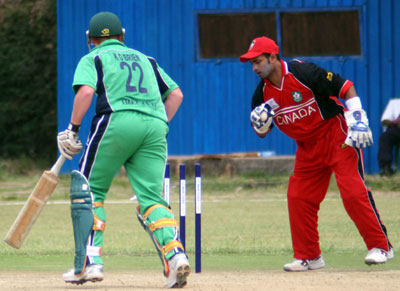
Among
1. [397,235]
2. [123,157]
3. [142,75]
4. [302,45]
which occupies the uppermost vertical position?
[302,45]

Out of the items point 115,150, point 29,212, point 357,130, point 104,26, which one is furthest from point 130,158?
point 357,130

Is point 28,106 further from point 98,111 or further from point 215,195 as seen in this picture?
point 98,111

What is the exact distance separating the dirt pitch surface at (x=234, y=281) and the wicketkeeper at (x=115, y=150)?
31 centimetres

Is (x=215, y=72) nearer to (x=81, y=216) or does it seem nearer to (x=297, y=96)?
(x=297, y=96)

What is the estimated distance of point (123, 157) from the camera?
6.81 m

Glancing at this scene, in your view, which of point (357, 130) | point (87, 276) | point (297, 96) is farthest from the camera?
point (297, 96)

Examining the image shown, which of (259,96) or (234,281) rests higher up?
(259,96)

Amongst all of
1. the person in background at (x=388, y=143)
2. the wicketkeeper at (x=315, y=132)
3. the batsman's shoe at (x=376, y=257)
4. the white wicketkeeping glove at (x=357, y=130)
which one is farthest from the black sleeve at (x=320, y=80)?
the person in background at (x=388, y=143)

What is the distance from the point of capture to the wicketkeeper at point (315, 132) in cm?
789

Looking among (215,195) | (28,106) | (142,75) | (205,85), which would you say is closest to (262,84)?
(142,75)

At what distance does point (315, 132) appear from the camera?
316 inches

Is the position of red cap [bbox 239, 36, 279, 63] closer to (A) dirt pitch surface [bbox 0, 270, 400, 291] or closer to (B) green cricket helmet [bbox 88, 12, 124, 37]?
(B) green cricket helmet [bbox 88, 12, 124, 37]

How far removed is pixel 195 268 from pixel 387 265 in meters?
1.75

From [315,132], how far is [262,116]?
0.47 meters
